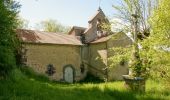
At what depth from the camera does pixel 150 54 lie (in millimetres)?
14953

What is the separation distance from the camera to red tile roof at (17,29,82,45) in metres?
35.0

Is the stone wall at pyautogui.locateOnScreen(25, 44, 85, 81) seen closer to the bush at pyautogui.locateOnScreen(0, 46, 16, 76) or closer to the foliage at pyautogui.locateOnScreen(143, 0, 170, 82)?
the bush at pyautogui.locateOnScreen(0, 46, 16, 76)

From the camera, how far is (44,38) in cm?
3672

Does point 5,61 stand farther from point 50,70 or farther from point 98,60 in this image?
point 98,60

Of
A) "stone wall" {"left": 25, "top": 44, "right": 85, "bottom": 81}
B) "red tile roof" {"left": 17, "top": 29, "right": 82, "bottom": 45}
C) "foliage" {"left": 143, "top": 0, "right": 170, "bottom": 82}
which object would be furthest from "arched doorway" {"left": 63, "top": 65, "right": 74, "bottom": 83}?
"foliage" {"left": 143, "top": 0, "right": 170, "bottom": 82}

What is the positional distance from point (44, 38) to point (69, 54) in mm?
3751

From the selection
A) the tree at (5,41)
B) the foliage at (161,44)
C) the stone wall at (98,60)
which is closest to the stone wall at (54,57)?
the stone wall at (98,60)

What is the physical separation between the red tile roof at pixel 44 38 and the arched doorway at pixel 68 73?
312 centimetres

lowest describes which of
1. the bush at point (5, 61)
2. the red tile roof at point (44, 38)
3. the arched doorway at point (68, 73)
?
the arched doorway at point (68, 73)

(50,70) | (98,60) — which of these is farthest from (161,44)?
(98,60)

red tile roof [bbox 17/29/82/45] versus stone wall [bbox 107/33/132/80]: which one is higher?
red tile roof [bbox 17/29/82/45]

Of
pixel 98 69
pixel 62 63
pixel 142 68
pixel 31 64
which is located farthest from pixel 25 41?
pixel 142 68

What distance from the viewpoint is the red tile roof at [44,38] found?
115 ft

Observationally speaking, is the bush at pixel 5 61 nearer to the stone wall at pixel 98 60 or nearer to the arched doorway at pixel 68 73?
the arched doorway at pixel 68 73
